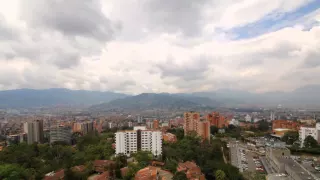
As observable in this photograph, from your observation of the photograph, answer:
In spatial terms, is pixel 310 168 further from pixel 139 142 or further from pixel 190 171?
pixel 139 142

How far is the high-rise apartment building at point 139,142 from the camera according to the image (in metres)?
16.6

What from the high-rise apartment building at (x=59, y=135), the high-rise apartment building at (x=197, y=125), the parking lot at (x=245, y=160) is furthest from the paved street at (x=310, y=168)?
the high-rise apartment building at (x=59, y=135)

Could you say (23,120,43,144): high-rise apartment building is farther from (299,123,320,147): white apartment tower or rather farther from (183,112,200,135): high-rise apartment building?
(299,123,320,147): white apartment tower

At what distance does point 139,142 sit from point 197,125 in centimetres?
835

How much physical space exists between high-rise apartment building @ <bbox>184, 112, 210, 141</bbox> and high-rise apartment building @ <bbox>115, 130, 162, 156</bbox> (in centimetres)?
698

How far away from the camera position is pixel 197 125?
23.9 m

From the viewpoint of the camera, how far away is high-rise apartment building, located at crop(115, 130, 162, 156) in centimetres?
1661

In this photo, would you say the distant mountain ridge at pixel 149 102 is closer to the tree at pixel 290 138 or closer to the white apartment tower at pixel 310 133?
the tree at pixel 290 138

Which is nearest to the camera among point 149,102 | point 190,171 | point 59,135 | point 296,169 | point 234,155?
point 190,171

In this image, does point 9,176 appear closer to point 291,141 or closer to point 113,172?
point 113,172

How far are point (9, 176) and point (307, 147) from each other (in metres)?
20.9

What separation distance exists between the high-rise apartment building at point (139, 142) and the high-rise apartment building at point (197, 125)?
6.98 m

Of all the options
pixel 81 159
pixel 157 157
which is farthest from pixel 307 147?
pixel 81 159

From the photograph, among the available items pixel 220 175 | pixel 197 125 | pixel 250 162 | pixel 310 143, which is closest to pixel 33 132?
pixel 197 125
